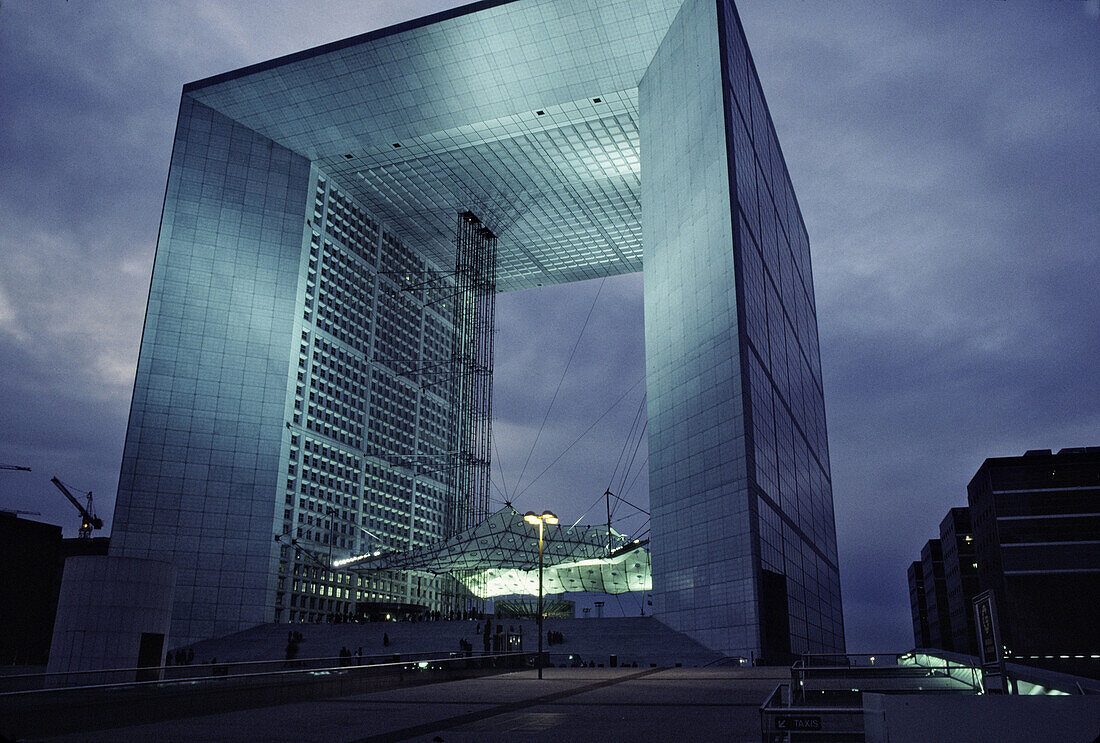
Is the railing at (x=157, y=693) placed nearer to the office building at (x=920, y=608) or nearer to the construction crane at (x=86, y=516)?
the construction crane at (x=86, y=516)

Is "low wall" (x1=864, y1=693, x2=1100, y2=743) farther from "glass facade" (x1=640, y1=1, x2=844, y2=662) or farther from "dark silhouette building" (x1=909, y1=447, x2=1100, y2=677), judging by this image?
"dark silhouette building" (x1=909, y1=447, x2=1100, y2=677)

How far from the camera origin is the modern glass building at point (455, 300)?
53.2 meters

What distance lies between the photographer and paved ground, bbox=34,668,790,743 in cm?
1132

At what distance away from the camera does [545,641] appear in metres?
44.5

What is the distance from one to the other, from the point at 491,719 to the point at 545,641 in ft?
106

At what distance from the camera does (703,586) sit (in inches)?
1976

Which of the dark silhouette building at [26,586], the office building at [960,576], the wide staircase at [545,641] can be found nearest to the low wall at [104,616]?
the wide staircase at [545,641]

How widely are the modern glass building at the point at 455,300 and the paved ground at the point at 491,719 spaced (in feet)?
101

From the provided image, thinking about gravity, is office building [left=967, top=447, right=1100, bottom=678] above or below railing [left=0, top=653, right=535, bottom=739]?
above

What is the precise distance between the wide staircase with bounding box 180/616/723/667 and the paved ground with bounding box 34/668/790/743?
24.1m

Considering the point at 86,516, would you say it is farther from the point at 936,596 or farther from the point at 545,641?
the point at 936,596

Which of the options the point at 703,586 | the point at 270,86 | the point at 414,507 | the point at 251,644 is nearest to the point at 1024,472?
the point at 703,586

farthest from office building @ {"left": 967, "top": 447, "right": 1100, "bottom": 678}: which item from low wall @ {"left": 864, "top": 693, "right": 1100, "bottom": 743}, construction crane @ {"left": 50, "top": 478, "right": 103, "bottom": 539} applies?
construction crane @ {"left": 50, "top": 478, "right": 103, "bottom": 539}

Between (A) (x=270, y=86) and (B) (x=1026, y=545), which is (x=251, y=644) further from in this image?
(B) (x=1026, y=545)
